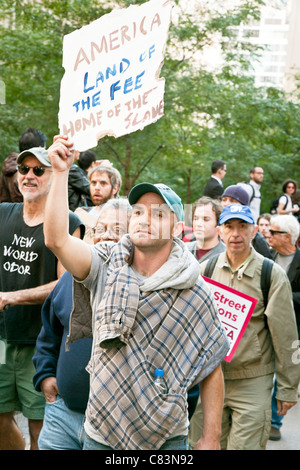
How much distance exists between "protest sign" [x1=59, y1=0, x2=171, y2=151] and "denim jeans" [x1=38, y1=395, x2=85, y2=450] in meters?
1.46

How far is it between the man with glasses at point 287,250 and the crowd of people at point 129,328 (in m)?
0.99

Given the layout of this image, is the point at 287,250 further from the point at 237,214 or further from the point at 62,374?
the point at 62,374

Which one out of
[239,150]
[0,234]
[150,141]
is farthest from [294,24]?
[0,234]

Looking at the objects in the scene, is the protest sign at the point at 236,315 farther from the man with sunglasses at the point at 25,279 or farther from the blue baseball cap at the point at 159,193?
the blue baseball cap at the point at 159,193

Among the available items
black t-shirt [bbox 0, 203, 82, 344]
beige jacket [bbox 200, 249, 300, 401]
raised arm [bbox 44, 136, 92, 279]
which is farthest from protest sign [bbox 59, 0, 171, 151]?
beige jacket [bbox 200, 249, 300, 401]

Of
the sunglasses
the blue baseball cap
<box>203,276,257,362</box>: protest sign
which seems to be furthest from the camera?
<box>203,276,257,362</box>: protest sign

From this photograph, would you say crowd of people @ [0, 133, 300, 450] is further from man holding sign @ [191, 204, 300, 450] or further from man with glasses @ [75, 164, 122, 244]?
man with glasses @ [75, 164, 122, 244]

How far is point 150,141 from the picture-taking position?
1289 cm

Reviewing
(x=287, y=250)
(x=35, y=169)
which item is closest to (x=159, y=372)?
(x=35, y=169)

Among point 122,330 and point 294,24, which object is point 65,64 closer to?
point 122,330

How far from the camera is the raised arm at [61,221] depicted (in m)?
2.67

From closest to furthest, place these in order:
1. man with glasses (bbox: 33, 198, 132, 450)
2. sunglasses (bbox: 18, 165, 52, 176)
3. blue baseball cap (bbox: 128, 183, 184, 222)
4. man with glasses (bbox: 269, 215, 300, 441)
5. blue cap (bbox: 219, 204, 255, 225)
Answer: blue baseball cap (bbox: 128, 183, 184, 222), man with glasses (bbox: 33, 198, 132, 450), sunglasses (bbox: 18, 165, 52, 176), blue cap (bbox: 219, 204, 255, 225), man with glasses (bbox: 269, 215, 300, 441)

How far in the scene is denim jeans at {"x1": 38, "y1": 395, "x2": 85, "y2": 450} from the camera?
11.0ft

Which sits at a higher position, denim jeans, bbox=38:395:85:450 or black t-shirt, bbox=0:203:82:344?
black t-shirt, bbox=0:203:82:344
